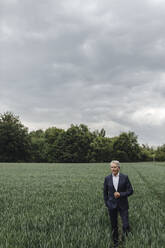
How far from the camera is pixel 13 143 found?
84.0 m

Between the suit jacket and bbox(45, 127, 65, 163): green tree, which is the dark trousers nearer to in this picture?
the suit jacket

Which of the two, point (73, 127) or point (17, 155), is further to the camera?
point (73, 127)

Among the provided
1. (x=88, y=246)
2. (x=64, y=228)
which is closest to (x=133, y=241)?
(x=88, y=246)

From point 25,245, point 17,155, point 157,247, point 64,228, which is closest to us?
point 157,247

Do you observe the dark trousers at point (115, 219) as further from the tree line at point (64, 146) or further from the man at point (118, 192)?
the tree line at point (64, 146)

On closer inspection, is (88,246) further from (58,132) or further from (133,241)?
(58,132)

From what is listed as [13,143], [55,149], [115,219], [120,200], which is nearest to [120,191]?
[120,200]

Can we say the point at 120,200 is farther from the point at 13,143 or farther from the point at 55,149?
the point at 55,149

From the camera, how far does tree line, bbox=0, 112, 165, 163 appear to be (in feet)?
279

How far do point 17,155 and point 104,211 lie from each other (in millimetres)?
80391

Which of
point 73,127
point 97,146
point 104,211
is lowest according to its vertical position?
point 104,211

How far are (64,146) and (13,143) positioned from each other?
1759 centimetres

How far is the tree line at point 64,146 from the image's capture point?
279ft

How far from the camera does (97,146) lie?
3698 inches
